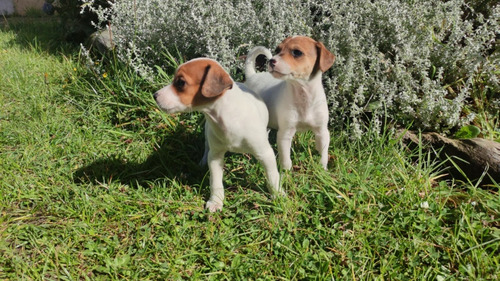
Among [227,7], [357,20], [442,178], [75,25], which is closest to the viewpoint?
[442,178]

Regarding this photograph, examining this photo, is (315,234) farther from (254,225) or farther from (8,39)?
(8,39)

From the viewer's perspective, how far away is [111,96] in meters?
4.01

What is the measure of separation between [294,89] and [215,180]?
34.8 inches

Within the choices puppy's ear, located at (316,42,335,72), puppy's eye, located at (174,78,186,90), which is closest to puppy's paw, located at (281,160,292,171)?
puppy's ear, located at (316,42,335,72)

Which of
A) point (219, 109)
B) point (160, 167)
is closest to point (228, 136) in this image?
point (219, 109)

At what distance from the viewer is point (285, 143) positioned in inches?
114

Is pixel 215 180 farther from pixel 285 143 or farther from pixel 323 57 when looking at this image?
pixel 323 57

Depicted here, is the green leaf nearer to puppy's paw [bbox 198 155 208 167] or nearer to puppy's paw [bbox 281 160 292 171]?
puppy's paw [bbox 281 160 292 171]

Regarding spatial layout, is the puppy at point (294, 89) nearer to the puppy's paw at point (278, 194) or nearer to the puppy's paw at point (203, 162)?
the puppy's paw at point (278, 194)

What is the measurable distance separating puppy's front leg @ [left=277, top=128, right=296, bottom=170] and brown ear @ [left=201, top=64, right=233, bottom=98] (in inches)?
30.6

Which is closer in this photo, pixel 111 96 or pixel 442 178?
pixel 442 178

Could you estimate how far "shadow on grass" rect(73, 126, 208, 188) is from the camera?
126 inches

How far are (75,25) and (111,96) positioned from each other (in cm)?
329

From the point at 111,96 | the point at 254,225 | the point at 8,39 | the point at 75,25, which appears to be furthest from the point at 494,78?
the point at 8,39
